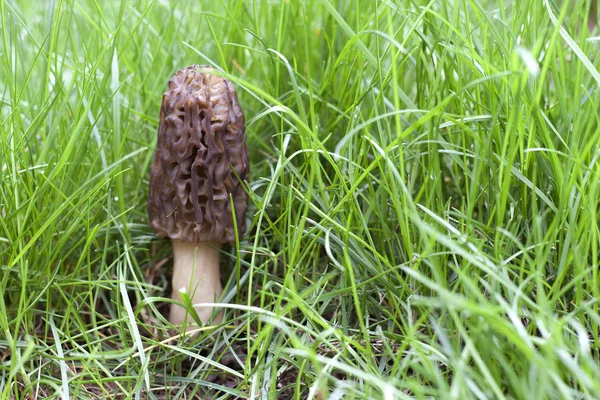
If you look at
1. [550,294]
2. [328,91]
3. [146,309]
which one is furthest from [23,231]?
[550,294]

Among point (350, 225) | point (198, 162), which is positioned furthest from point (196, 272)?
point (350, 225)

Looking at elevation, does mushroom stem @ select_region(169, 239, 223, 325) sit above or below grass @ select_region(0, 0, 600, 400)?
below

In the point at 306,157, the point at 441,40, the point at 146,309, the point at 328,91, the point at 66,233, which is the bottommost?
the point at 146,309

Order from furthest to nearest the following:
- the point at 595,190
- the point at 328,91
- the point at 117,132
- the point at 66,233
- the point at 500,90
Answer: the point at 328,91, the point at 117,132, the point at 66,233, the point at 500,90, the point at 595,190

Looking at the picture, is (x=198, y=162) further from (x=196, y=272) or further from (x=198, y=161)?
(x=196, y=272)

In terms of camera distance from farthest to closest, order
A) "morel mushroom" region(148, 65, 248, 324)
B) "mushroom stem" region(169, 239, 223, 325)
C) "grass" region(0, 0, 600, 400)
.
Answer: "mushroom stem" region(169, 239, 223, 325) → "morel mushroom" region(148, 65, 248, 324) → "grass" region(0, 0, 600, 400)

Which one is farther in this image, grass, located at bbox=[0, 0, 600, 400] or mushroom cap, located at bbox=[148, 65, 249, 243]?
mushroom cap, located at bbox=[148, 65, 249, 243]

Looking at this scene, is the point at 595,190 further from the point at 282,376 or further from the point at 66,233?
the point at 66,233
